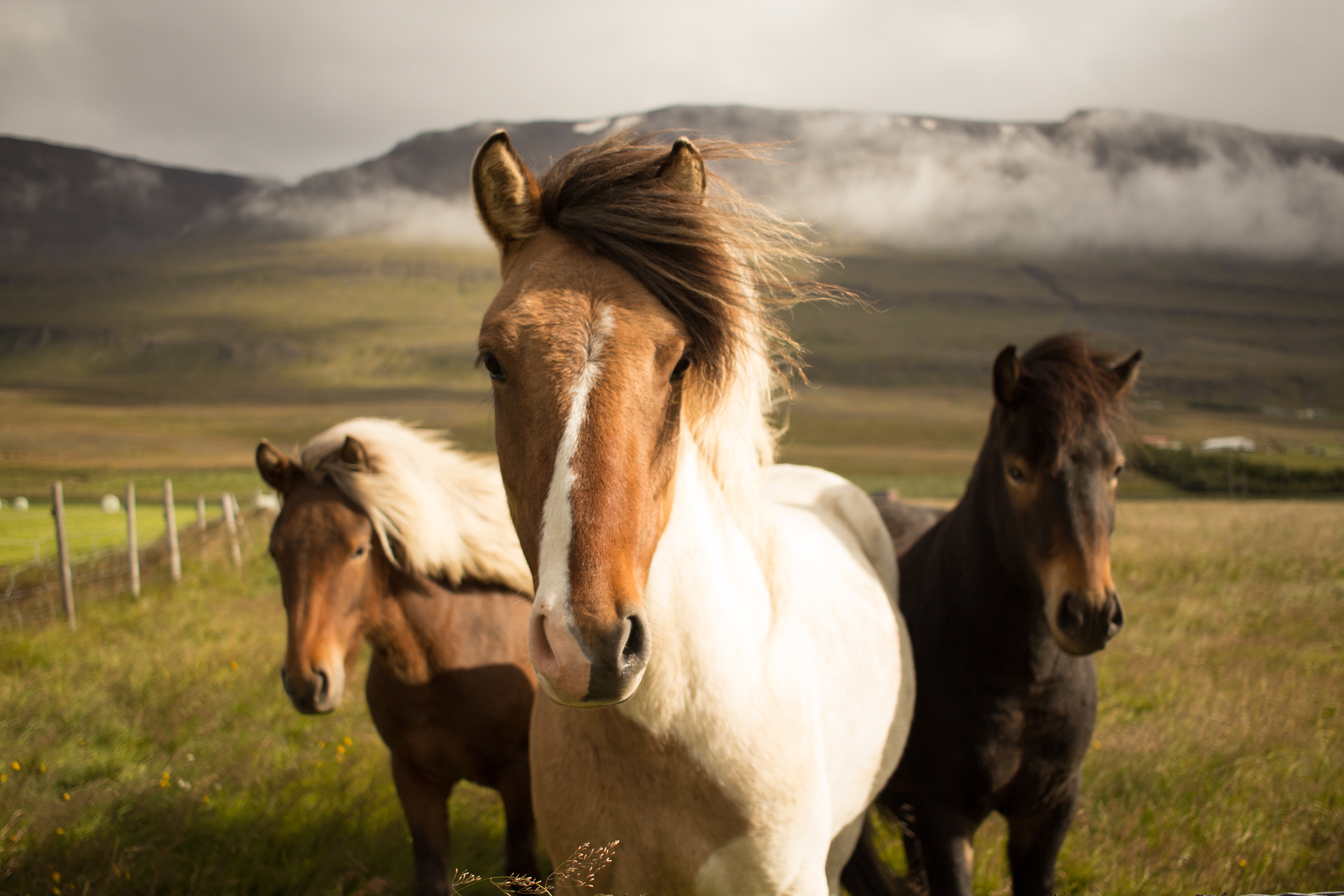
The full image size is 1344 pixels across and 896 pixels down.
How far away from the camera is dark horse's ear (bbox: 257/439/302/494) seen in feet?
11.9

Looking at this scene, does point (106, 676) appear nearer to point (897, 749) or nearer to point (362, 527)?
point (362, 527)

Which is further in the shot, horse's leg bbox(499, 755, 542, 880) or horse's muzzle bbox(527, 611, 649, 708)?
horse's leg bbox(499, 755, 542, 880)

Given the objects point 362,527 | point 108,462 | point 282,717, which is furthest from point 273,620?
point 108,462

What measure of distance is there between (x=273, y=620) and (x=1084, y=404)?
9.39 metres

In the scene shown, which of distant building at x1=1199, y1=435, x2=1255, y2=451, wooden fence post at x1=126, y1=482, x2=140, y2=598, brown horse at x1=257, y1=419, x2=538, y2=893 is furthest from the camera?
distant building at x1=1199, y1=435, x2=1255, y2=451

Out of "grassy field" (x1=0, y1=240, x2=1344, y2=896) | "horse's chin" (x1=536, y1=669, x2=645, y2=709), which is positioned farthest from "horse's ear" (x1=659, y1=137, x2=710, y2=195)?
"horse's chin" (x1=536, y1=669, x2=645, y2=709)

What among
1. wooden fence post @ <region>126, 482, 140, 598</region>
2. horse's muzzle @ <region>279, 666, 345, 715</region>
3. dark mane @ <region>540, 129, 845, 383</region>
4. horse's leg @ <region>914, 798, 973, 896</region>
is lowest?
wooden fence post @ <region>126, 482, 140, 598</region>

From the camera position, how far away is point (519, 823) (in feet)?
11.3

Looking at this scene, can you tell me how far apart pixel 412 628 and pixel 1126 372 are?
346cm

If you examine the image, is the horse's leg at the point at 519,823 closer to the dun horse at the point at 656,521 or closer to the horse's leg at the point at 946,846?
the dun horse at the point at 656,521

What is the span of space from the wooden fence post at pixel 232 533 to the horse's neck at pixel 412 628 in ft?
35.0

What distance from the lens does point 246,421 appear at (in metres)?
104

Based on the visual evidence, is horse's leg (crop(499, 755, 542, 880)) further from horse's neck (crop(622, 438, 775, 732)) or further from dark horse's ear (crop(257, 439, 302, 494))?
horse's neck (crop(622, 438, 775, 732))

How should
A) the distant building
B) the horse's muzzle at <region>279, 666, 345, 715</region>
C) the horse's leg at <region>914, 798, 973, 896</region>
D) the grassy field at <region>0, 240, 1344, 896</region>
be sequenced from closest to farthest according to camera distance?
the horse's leg at <region>914, 798, 973, 896</region>, the horse's muzzle at <region>279, 666, 345, 715</region>, the grassy field at <region>0, 240, 1344, 896</region>, the distant building
